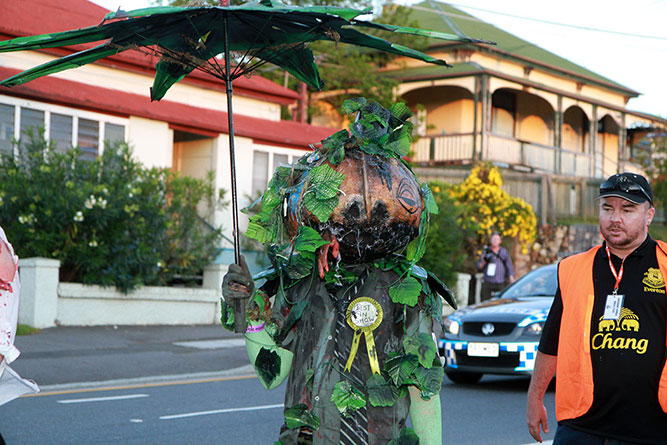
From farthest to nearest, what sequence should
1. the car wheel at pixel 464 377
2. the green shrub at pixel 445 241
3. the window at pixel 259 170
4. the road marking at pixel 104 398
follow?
the window at pixel 259 170, the green shrub at pixel 445 241, the car wheel at pixel 464 377, the road marking at pixel 104 398

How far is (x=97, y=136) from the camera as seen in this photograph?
17.9 meters

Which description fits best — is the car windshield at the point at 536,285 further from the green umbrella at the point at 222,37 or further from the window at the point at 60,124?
the window at the point at 60,124

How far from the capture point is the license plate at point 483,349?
9.83 meters

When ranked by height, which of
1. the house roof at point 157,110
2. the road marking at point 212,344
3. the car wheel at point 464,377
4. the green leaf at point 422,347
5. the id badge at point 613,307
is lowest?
the road marking at point 212,344

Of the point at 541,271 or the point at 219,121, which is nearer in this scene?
the point at 541,271

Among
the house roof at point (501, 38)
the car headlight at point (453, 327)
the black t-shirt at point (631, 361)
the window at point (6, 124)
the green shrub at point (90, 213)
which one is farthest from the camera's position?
the house roof at point (501, 38)

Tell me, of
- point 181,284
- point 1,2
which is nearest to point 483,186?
point 181,284

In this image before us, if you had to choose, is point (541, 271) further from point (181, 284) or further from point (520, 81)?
point (520, 81)

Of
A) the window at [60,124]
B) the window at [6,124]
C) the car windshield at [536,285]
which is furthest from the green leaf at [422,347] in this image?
the window at [6,124]

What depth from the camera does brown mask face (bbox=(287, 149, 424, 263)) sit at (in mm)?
2934

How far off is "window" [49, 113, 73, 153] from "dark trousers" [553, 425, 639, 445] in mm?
15055

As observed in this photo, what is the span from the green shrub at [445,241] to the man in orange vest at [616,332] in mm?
16008

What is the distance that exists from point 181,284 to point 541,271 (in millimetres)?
8167

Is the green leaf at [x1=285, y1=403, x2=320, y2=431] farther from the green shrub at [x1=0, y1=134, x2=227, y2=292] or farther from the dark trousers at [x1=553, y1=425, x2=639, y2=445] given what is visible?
the green shrub at [x1=0, y1=134, x2=227, y2=292]
